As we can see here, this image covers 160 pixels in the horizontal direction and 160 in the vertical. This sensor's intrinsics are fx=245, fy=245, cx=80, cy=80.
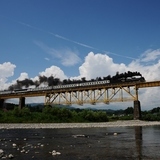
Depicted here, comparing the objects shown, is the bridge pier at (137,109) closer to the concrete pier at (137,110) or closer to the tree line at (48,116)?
the concrete pier at (137,110)

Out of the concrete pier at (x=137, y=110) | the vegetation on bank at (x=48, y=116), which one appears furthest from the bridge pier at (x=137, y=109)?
the vegetation on bank at (x=48, y=116)

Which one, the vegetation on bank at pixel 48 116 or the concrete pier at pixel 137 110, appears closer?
the vegetation on bank at pixel 48 116

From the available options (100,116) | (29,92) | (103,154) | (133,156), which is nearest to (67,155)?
(103,154)

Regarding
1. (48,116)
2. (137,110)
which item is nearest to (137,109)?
(137,110)

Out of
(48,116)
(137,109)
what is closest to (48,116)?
(48,116)

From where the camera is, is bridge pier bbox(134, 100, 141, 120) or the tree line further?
bridge pier bbox(134, 100, 141, 120)

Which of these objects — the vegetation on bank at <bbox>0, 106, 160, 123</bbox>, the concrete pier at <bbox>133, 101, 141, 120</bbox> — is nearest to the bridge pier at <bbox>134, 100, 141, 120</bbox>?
the concrete pier at <bbox>133, 101, 141, 120</bbox>

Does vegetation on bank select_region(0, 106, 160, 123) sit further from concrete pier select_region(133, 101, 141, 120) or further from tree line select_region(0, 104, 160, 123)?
concrete pier select_region(133, 101, 141, 120)

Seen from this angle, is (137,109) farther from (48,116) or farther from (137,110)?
(48,116)

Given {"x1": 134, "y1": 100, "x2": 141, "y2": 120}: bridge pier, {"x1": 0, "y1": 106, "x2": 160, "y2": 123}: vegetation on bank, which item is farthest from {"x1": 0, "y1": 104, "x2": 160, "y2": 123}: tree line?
{"x1": 134, "y1": 100, "x2": 141, "y2": 120}: bridge pier

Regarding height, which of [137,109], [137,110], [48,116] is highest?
[137,109]

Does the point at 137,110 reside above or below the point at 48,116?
above

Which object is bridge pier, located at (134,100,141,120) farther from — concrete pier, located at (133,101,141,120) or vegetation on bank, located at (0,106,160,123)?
vegetation on bank, located at (0,106,160,123)

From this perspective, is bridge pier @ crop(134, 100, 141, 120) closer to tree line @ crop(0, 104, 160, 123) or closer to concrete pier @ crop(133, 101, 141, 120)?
concrete pier @ crop(133, 101, 141, 120)
